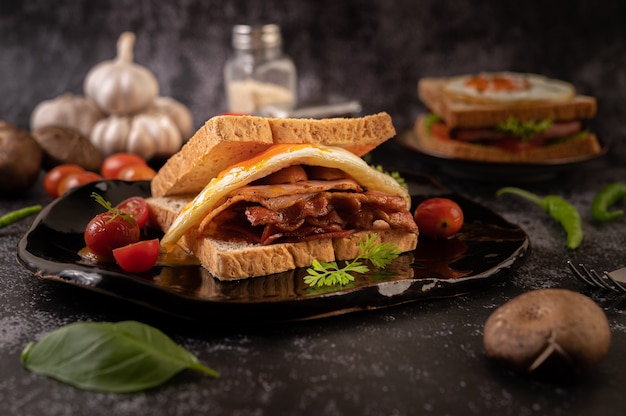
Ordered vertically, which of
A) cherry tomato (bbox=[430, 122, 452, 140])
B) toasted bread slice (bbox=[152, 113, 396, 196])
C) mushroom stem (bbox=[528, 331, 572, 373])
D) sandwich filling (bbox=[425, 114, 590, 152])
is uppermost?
toasted bread slice (bbox=[152, 113, 396, 196])

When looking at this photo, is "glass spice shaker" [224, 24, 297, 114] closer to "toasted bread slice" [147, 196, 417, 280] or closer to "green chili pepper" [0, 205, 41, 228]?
"green chili pepper" [0, 205, 41, 228]

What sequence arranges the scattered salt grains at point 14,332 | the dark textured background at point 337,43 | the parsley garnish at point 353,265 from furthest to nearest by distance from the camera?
1. the dark textured background at point 337,43
2. the parsley garnish at point 353,265
3. the scattered salt grains at point 14,332

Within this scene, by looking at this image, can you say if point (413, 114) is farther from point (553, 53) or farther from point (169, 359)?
point (169, 359)

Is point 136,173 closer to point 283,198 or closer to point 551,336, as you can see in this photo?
point 283,198

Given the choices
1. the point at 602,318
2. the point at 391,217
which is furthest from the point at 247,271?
the point at 602,318

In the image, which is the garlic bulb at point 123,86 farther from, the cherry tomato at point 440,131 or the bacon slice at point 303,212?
the bacon slice at point 303,212

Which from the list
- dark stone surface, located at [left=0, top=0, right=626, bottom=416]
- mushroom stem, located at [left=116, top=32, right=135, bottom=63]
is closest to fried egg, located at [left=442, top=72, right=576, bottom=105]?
dark stone surface, located at [left=0, top=0, right=626, bottom=416]

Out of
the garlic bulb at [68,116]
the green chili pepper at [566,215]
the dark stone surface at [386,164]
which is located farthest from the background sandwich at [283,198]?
the garlic bulb at [68,116]
